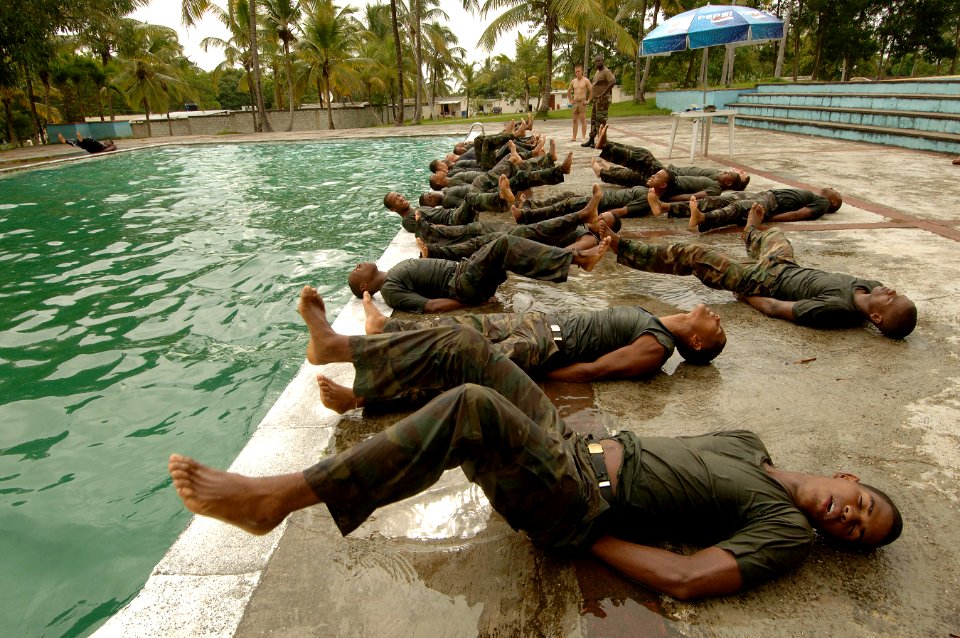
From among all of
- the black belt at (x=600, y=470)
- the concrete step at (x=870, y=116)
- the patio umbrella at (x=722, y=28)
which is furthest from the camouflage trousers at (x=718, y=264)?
the concrete step at (x=870, y=116)

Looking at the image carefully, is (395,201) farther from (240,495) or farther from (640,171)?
(240,495)

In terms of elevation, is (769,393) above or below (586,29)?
below

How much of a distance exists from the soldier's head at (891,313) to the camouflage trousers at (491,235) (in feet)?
7.95

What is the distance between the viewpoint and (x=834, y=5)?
80.3 ft

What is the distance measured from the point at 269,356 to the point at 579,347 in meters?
2.87

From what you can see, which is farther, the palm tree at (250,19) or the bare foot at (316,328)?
the palm tree at (250,19)

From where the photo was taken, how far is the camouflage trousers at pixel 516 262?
4.06m

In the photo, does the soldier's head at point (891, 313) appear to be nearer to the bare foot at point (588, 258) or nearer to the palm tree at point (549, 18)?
the bare foot at point (588, 258)

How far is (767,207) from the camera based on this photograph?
6.02 m

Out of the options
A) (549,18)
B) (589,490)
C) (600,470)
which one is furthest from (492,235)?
(549,18)

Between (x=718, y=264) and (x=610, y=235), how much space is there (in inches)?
33.7

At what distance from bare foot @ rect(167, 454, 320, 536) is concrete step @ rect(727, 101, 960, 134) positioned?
13651mm

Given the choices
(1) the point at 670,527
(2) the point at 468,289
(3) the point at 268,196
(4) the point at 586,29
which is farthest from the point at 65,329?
(4) the point at 586,29

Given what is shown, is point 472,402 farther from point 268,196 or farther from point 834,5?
point 834,5
